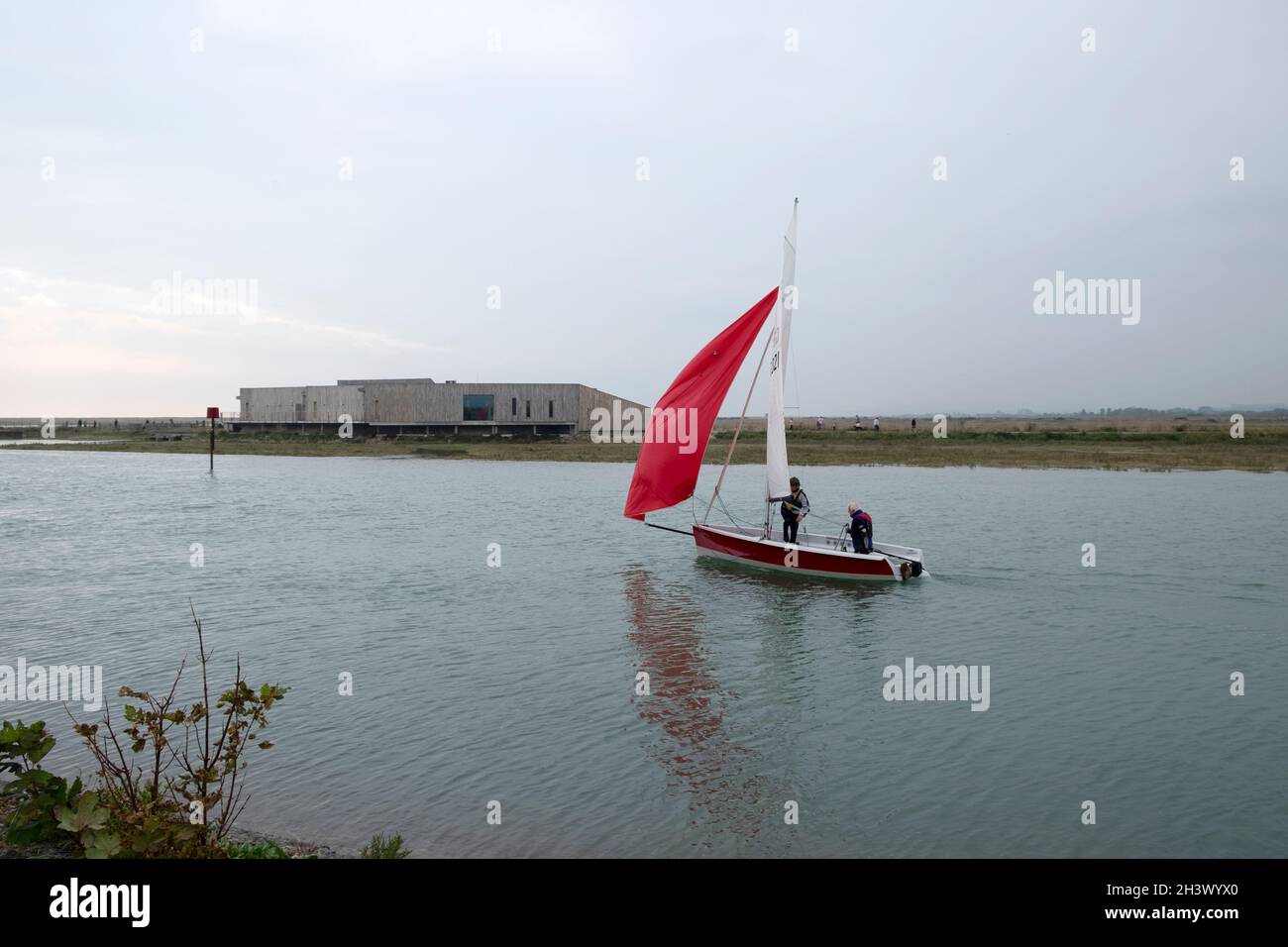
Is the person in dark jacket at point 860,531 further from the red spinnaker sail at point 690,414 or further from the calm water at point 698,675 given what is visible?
the red spinnaker sail at point 690,414

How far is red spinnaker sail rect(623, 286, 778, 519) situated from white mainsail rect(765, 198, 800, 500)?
946 mm

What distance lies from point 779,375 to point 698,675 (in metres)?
12.2

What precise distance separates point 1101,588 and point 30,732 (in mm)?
25661

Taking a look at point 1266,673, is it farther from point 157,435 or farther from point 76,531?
point 157,435

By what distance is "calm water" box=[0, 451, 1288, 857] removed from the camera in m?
11.0

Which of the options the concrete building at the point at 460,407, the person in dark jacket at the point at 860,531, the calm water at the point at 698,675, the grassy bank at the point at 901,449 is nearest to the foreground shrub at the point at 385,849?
the calm water at the point at 698,675

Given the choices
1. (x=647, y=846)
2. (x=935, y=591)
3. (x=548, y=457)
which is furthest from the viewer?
(x=548, y=457)

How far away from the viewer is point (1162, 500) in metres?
48.8

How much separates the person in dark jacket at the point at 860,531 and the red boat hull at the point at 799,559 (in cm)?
38

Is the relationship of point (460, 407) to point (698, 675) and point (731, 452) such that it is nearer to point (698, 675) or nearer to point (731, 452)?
point (731, 452)

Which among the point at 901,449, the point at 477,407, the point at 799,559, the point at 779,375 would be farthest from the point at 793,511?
the point at 477,407

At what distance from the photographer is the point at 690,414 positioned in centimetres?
2858
